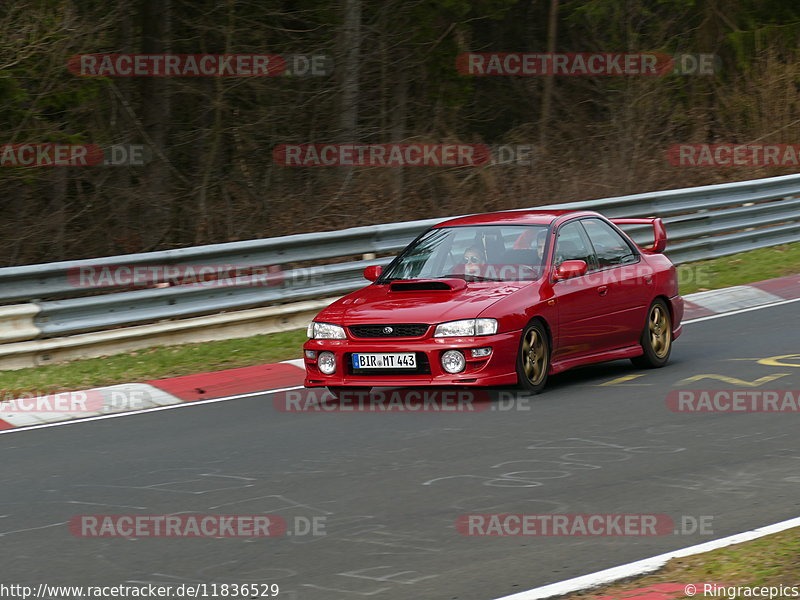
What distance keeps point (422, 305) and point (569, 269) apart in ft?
4.39

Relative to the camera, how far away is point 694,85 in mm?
31578

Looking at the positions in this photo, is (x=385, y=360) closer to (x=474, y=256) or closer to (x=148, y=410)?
(x=474, y=256)

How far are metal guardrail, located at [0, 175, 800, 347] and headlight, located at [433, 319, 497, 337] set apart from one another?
4583mm

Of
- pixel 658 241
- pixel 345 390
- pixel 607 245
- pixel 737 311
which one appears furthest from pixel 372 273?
pixel 737 311

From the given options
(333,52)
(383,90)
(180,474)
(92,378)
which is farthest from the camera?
(383,90)

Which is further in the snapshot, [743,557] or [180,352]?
[180,352]

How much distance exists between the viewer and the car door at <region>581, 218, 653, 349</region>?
A: 1122 cm

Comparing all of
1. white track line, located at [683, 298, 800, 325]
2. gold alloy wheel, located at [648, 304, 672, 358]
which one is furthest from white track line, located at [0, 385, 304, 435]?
white track line, located at [683, 298, 800, 325]

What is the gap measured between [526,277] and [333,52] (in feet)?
45.6

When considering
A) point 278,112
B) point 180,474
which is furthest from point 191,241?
point 180,474

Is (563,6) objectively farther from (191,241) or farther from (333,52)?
(191,241)

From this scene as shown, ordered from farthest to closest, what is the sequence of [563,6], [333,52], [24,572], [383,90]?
[563,6]
[383,90]
[333,52]
[24,572]

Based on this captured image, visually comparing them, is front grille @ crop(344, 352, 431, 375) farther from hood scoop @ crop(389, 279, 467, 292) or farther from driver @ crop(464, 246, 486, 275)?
driver @ crop(464, 246, 486, 275)

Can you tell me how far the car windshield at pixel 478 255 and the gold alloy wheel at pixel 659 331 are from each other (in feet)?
4.96
